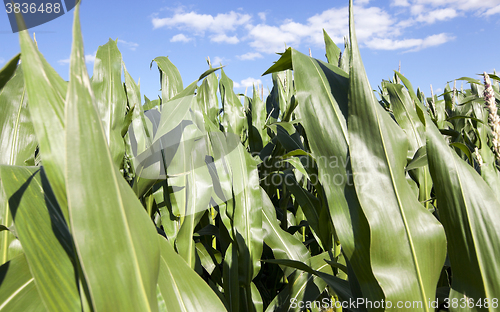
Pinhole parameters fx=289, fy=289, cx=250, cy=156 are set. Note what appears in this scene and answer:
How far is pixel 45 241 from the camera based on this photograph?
15.9 inches

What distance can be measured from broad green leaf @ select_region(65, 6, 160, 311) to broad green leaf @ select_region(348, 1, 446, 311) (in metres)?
0.36

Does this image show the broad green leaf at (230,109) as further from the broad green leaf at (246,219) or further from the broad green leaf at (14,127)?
the broad green leaf at (14,127)

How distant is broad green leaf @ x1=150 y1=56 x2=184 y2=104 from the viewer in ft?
3.93

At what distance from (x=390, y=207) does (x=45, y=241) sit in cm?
53

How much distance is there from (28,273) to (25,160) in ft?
1.52

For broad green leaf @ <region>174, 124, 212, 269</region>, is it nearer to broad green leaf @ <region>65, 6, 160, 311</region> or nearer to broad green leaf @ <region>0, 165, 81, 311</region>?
broad green leaf @ <region>0, 165, 81, 311</region>

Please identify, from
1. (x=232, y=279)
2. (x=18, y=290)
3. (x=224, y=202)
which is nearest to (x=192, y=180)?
(x=224, y=202)

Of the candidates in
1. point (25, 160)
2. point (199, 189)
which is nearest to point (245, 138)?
point (199, 189)

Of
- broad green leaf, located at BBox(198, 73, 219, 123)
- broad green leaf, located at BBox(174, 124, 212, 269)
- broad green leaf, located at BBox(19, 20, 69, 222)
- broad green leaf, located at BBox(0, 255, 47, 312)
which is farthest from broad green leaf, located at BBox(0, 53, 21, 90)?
broad green leaf, located at BBox(198, 73, 219, 123)

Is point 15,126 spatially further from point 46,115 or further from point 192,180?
point 46,115

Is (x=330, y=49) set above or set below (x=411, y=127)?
above

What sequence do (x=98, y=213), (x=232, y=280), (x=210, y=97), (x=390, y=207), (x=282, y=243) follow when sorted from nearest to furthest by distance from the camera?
(x=98, y=213) → (x=390, y=207) → (x=232, y=280) → (x=282, y=243) → (x=210, y=97)

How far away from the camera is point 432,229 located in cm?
50

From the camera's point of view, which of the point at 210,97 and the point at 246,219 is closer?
the point at 246,219
